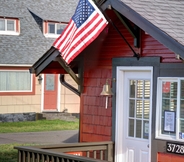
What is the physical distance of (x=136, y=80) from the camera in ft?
32.7

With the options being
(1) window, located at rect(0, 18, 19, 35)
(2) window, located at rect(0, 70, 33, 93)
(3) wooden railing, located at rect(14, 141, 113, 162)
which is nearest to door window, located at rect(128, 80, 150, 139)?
(3) wooden railing, located at rect(14, 141, 113, 162)

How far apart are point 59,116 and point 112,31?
50.9 ft

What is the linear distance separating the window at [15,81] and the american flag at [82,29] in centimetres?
1578

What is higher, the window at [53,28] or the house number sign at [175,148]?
the window at [53,28]

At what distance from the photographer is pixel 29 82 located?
25.8 m

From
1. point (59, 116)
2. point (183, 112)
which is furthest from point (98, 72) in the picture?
point (59, 116)

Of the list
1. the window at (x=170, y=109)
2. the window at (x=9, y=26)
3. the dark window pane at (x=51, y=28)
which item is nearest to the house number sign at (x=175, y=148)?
the window at (x=170, y=109)

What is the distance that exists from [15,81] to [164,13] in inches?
682

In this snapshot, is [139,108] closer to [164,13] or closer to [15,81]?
[164,13]

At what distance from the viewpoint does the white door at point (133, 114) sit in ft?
32.0

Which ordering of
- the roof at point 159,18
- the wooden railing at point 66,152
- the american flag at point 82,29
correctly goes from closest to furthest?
1. the roof at point 159,18
2. the wooden railing at point 66,152
3. the american flag at point 82,29

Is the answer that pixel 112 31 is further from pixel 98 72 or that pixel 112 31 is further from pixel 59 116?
pixel 59 116

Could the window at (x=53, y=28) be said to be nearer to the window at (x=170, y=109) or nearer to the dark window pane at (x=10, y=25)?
the dark window pane at (x=10, y=25)

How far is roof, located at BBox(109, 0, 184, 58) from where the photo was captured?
8118 mm
